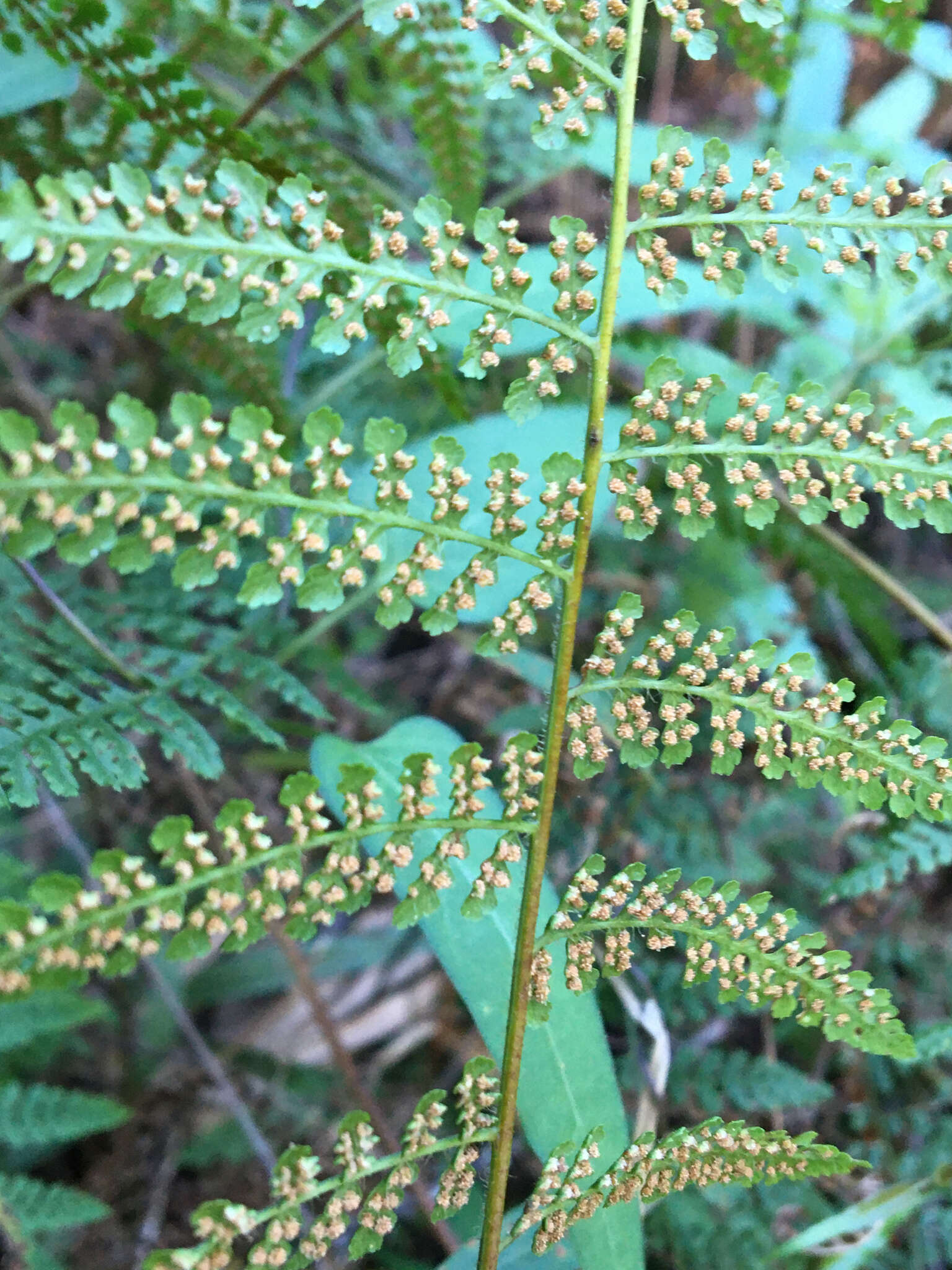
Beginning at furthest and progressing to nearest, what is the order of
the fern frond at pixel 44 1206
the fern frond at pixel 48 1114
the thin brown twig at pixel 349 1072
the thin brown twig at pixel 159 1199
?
the thin brown twig at pixel 159 1199, the thin brown twig at pixel 349 1072, the fern frond at pixel 48 1114, the fern frond at pixel 44 1206

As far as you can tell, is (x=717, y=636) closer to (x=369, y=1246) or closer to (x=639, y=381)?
(x=369, y=1246)

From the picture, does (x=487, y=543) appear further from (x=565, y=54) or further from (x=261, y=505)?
(x=565, y=54)

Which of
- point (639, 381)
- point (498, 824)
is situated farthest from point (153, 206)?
Result: point (639, 381)

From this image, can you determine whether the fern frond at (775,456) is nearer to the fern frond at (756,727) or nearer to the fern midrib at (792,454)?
the fern midrib at (792,454)

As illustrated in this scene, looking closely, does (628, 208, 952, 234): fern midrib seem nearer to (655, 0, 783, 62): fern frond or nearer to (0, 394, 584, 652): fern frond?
(655, 0, 783, 62): fern frond

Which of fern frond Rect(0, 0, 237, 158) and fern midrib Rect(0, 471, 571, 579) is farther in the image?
fern frond Rect(0, 0, 237, 158)

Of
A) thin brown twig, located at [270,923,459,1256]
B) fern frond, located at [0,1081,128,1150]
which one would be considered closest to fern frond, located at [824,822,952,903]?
thin brown twig, located at [270,923,459,1256]

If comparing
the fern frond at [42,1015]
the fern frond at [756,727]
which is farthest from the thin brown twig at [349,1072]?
the fern frond at [756,727]
